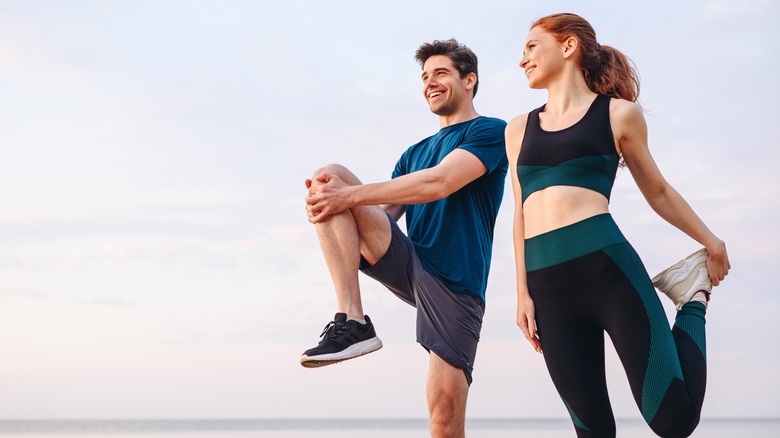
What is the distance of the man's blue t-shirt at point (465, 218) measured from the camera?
12.8 feet

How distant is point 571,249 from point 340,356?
1.02 metres

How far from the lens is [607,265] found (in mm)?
2814

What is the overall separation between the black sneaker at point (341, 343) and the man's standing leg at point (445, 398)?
1.61 feet

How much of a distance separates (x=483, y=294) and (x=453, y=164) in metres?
0.72

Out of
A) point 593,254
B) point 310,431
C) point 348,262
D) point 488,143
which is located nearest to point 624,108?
point 593,254

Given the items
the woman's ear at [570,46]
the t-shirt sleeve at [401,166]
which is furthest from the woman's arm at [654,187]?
the t-shirt sleeve at [401,166]

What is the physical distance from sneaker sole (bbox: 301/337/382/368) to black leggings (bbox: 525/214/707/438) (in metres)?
0.75

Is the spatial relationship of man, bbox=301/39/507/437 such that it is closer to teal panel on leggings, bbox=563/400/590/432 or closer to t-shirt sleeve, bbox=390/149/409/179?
t-shirt sleeve, bbox=390/149/409/179

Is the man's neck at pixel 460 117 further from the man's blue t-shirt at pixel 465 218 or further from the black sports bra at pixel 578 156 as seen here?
the black sports bra at pixel 578 156

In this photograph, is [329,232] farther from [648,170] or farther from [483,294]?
[648,170]

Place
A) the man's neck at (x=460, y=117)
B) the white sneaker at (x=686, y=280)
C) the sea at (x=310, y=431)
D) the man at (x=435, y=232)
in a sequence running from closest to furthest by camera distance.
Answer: the white sneaker at (x=686, y=280) → the man at (x=435, y=232) → the man's neck at (x=460, y=117) → the sea at (x=310, y=431)

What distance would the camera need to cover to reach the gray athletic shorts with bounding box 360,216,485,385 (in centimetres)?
382

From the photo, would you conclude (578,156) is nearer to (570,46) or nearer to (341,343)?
(570,46)

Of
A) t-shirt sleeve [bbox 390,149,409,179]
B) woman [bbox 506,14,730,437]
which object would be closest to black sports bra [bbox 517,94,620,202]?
woman [bbox 506,14,730,437]
